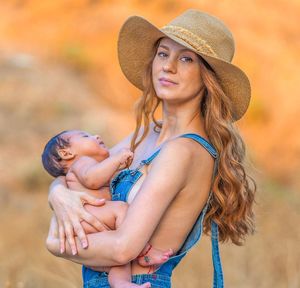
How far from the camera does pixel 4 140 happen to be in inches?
587

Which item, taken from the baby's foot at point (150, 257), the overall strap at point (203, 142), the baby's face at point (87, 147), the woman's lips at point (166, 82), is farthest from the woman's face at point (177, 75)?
the baby's foot at point (150, 257)

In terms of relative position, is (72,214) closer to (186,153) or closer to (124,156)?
(124,156)

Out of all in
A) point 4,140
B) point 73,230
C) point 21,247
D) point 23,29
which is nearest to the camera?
point 73,230

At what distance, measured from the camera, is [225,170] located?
137 inches

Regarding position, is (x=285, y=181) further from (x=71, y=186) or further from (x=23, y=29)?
(x=71, y=186)

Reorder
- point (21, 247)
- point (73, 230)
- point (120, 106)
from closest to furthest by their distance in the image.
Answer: point (73, 230), point (21, 247), point (120, 106)

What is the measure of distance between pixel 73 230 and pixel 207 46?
0.97 meters

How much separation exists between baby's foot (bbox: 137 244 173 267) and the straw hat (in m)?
0.72

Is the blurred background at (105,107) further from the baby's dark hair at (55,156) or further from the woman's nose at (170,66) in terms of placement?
the woman's nose at (170,66)

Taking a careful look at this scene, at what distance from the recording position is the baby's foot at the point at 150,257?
3.36 metres

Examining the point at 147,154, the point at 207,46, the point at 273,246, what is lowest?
the point at 273,246

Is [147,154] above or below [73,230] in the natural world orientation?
above

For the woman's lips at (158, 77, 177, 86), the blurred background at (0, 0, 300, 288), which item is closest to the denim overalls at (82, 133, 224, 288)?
the woman's lips at (158, 77, 177, 86)

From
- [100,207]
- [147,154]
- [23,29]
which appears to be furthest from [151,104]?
[23,29]
